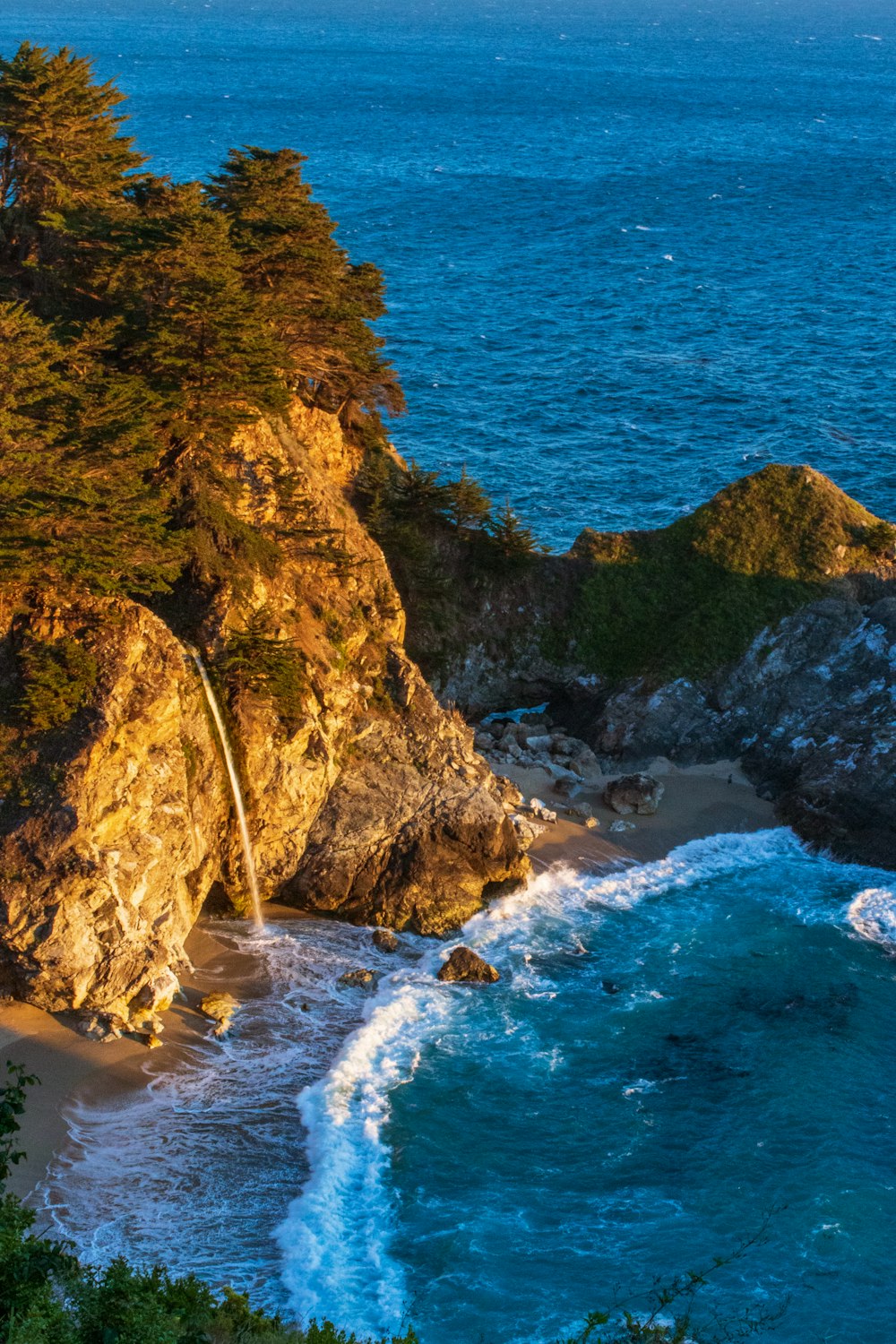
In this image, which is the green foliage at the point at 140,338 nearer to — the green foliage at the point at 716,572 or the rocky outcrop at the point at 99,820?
the rocky outcrop at the point at 99,820

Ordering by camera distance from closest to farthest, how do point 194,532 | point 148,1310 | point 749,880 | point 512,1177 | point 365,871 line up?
point 148,1310 < point 512,1177 < point 194,532 < point 365,871 < point 749,880

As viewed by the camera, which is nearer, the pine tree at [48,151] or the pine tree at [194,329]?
the pine tree at [194,329]

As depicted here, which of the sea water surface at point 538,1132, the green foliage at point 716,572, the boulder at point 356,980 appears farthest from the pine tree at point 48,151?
the sea water surface at point 538,1132

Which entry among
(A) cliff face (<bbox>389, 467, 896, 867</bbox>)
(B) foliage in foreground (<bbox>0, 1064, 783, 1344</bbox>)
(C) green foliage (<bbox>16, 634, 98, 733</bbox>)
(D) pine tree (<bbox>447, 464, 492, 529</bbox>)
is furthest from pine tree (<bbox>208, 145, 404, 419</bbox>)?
(B) foliage in foreground (<bbox>0, 1064, 783, 1344</bbox>)

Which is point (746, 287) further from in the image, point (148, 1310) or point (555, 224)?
point (148, 1310)

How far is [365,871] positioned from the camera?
4050 cm

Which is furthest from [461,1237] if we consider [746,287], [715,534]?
[746,287]

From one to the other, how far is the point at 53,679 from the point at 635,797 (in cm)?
2219

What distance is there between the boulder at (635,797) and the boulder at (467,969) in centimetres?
1072

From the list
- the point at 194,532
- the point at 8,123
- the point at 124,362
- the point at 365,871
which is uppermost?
the point at 8,123

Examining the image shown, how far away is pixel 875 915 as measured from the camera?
41.3 m

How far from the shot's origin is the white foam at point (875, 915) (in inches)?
1587

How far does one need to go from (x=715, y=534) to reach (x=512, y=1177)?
30.9m

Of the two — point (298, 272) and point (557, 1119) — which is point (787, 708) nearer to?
point (557, 1119)
